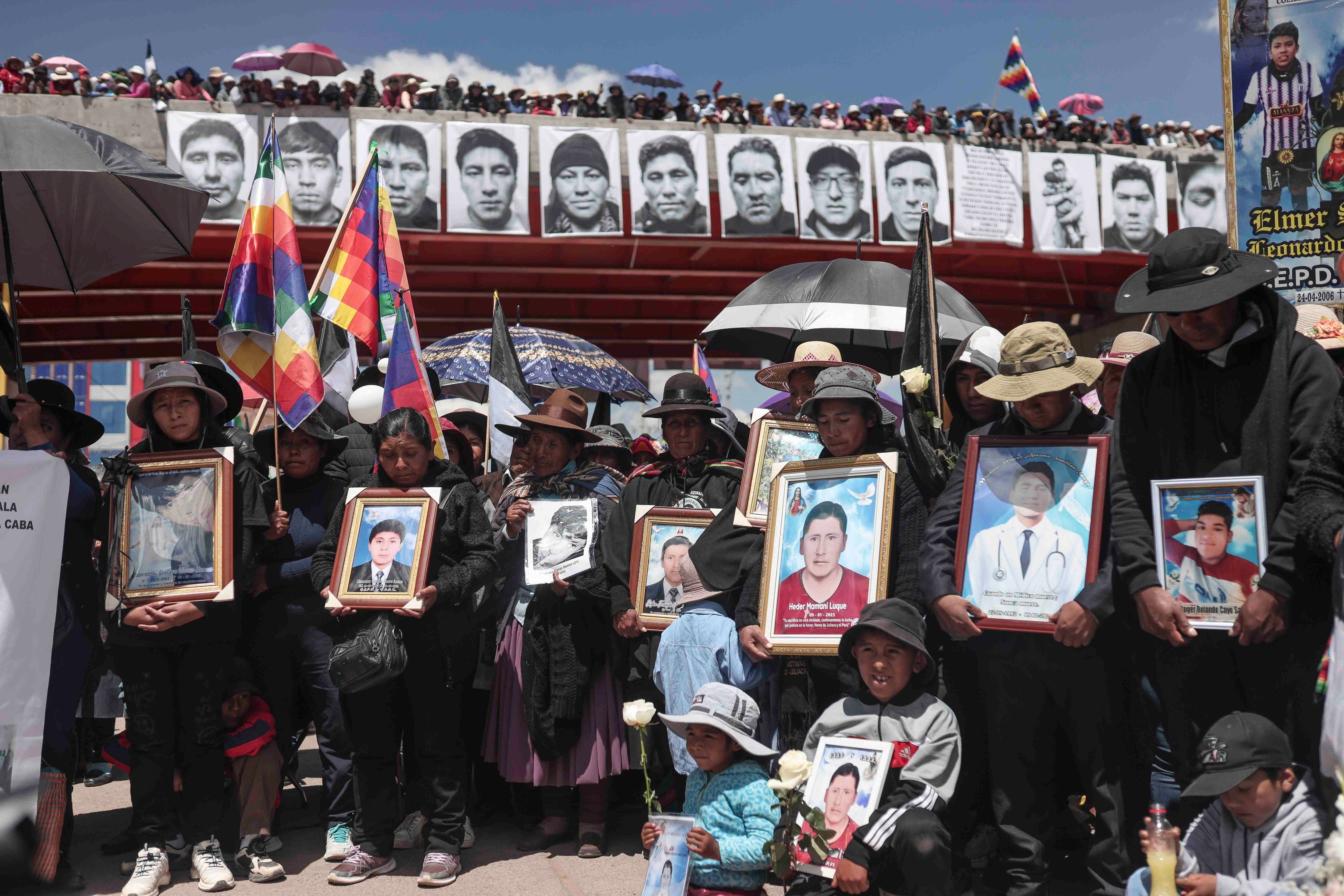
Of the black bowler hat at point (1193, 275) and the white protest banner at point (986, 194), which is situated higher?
the white protest banner at point (986, 194)

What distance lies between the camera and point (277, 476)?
539 centimetres

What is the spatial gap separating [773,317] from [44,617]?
4.35m

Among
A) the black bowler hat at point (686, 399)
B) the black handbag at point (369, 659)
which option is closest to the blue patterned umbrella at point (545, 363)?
the black bowler hat at point (686, 399)

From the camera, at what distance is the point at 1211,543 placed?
359cm

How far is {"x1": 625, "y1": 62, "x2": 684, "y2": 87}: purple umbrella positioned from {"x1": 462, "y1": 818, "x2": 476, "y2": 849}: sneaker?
19003 mm

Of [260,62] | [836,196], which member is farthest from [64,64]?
[836,196]

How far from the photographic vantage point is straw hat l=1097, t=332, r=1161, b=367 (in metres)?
5.61

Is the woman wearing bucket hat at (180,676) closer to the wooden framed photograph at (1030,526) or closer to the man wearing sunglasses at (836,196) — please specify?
the wooden framed photograph at (1030,526)

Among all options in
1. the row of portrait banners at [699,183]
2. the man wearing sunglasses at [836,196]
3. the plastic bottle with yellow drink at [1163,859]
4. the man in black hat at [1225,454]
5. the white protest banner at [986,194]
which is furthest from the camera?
Answer: the white protest banner at [986,194]

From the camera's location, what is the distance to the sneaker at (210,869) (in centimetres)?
494

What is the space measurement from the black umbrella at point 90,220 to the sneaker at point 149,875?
95.0 inches

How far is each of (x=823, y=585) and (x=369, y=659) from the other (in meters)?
2.02

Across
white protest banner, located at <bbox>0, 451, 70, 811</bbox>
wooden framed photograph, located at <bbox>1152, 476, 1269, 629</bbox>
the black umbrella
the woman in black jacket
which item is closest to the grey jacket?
wooden framed photograph, located at <bbox>1152, 476, 1269, 629</bbox>

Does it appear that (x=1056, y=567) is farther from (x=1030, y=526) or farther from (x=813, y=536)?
(x=813, y=536)
